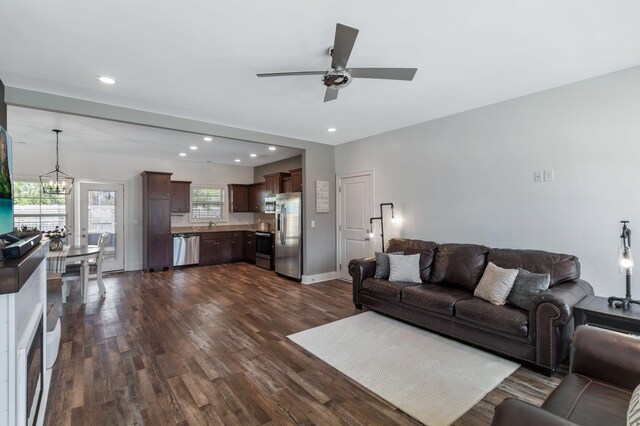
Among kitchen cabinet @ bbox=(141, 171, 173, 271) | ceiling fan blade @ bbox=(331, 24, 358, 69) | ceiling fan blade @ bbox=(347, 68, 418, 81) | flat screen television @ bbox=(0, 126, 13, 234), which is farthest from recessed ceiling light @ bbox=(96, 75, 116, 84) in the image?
kitchen cabinet @ bbox=(141, 171, 173, 271)

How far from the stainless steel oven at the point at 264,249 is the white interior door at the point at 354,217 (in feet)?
5.94

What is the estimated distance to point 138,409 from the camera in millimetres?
2105

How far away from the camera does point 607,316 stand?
2.42 meters

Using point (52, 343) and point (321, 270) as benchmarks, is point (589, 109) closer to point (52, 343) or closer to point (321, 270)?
point (321, 270)

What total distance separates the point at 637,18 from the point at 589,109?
1.16 meters

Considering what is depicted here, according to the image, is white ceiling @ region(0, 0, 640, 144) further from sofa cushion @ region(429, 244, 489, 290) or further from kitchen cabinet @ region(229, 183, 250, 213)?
kitchen cabinet @ region(229, 183, 250, 213)

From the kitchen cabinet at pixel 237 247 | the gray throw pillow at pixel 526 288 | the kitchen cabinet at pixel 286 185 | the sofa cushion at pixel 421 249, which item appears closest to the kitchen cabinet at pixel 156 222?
the kitchen cabinet at pixel 237 247

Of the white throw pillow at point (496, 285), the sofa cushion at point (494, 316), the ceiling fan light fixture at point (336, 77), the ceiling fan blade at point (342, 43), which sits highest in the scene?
the ceiling fan blade at point (342, 43)

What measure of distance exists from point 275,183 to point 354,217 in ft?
7.96

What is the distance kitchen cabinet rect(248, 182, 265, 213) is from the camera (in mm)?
8151

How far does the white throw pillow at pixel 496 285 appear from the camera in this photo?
2.96m

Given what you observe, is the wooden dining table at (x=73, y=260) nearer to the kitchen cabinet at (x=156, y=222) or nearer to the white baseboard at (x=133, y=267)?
the kitchen cabinet at (x=156, y=222)

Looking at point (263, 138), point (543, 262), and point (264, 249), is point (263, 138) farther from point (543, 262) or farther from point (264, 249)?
point (543, 262)

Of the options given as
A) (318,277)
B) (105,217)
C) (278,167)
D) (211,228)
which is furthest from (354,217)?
(105,217)
